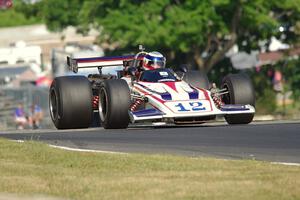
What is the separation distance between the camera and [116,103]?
20.5 m

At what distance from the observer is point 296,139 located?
17.0 meters

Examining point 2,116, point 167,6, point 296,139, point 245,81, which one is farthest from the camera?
point 167,6

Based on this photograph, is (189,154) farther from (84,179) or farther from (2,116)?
(2,116)

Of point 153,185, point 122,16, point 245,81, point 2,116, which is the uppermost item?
point 153,185

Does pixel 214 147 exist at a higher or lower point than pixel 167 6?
higher

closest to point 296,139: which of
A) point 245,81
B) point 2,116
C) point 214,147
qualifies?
point 214,147

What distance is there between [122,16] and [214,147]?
32482 millimetres

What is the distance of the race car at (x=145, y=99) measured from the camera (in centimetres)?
1992

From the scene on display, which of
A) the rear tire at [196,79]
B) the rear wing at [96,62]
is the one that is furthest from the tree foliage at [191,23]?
the rear tire at [196,79]

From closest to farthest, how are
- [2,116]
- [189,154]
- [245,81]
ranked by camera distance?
1. [189,154]
2. [245,81]
3. [2,116]

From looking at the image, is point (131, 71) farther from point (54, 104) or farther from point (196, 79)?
point (196, 79)

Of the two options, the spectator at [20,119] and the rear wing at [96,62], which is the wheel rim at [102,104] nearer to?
the rear wing at [96,62]

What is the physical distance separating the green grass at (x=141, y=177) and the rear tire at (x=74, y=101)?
19.5 feet

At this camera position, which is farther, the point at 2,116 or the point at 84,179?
the point at 2,116
